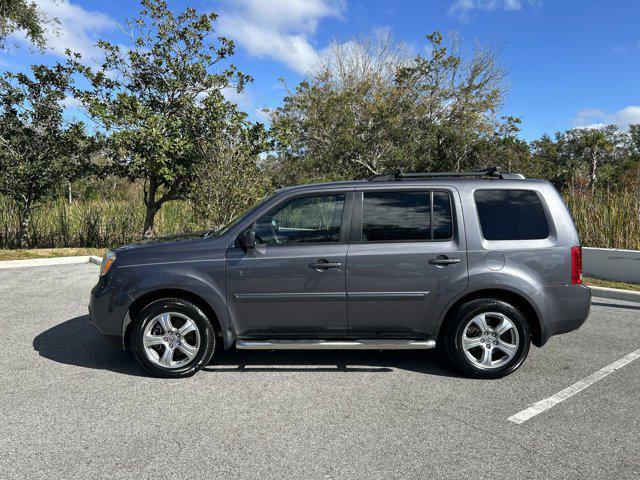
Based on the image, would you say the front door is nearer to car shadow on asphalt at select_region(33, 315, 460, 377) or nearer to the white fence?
Result: car shadow on asphalt at select_region(33, 315, 460, 377)

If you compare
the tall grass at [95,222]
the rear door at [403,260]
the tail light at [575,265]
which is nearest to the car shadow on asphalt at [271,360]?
the rear door at [403,260]

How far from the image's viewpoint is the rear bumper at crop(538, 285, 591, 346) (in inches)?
165

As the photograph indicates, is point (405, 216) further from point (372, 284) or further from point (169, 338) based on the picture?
point (169, 338)

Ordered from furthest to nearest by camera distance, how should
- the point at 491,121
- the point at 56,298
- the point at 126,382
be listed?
the point at 491,121, the point at 56,298, the point at 126,382

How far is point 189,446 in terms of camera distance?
3088 mm

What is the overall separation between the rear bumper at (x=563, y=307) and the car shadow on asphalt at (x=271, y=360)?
37.7 inches

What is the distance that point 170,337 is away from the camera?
14.0 feet

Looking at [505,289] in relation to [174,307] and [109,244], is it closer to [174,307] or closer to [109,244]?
[174,307]

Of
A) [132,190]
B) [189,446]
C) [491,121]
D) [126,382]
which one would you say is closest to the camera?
[189,446]

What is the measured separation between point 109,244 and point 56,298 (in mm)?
7296

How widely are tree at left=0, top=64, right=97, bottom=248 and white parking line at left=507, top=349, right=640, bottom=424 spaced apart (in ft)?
40.0

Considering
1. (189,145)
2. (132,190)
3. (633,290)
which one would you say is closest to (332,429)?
(633,290)

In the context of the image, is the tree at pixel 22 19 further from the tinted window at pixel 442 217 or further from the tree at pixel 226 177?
the tinted window at pixel 442 217

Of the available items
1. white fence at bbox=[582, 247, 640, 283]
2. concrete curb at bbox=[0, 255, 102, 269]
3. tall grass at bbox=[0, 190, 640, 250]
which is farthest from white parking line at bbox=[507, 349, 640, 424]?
concrete curb at bbox=[0, 255, 102, 269]
